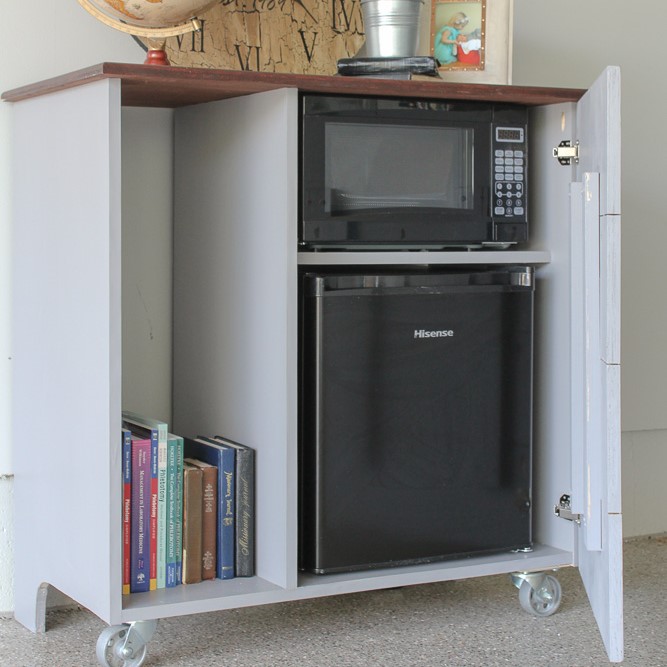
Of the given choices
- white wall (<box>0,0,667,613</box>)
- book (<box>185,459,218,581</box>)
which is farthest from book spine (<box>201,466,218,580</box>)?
white wall (<box>0,0,667,613</box>)

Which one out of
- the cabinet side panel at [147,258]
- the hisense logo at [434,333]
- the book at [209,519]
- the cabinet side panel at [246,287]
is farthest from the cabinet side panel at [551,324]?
the cabinet side panel at [147,258]

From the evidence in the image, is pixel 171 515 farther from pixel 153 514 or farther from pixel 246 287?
pixel 246 287

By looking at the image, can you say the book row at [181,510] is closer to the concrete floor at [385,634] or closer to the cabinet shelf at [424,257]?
the concrete floor at [385,634]

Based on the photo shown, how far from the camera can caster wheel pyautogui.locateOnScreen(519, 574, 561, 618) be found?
2.09 m

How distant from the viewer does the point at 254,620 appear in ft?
6.81

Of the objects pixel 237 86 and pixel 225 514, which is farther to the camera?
pixel 225 514

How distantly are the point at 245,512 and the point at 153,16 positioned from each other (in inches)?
34.4

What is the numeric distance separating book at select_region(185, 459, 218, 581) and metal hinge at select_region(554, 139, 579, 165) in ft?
2.69

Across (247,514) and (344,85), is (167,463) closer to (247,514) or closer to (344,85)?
(247,514)

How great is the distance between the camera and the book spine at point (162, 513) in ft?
6.07

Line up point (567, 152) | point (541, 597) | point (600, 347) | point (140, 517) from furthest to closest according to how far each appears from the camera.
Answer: point (541, 597), point (567, 152), point (140, 517), point (600, 347)

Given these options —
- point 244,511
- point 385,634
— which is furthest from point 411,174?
point 385,634

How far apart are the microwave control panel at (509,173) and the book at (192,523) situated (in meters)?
0.71

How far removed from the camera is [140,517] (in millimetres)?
1838
